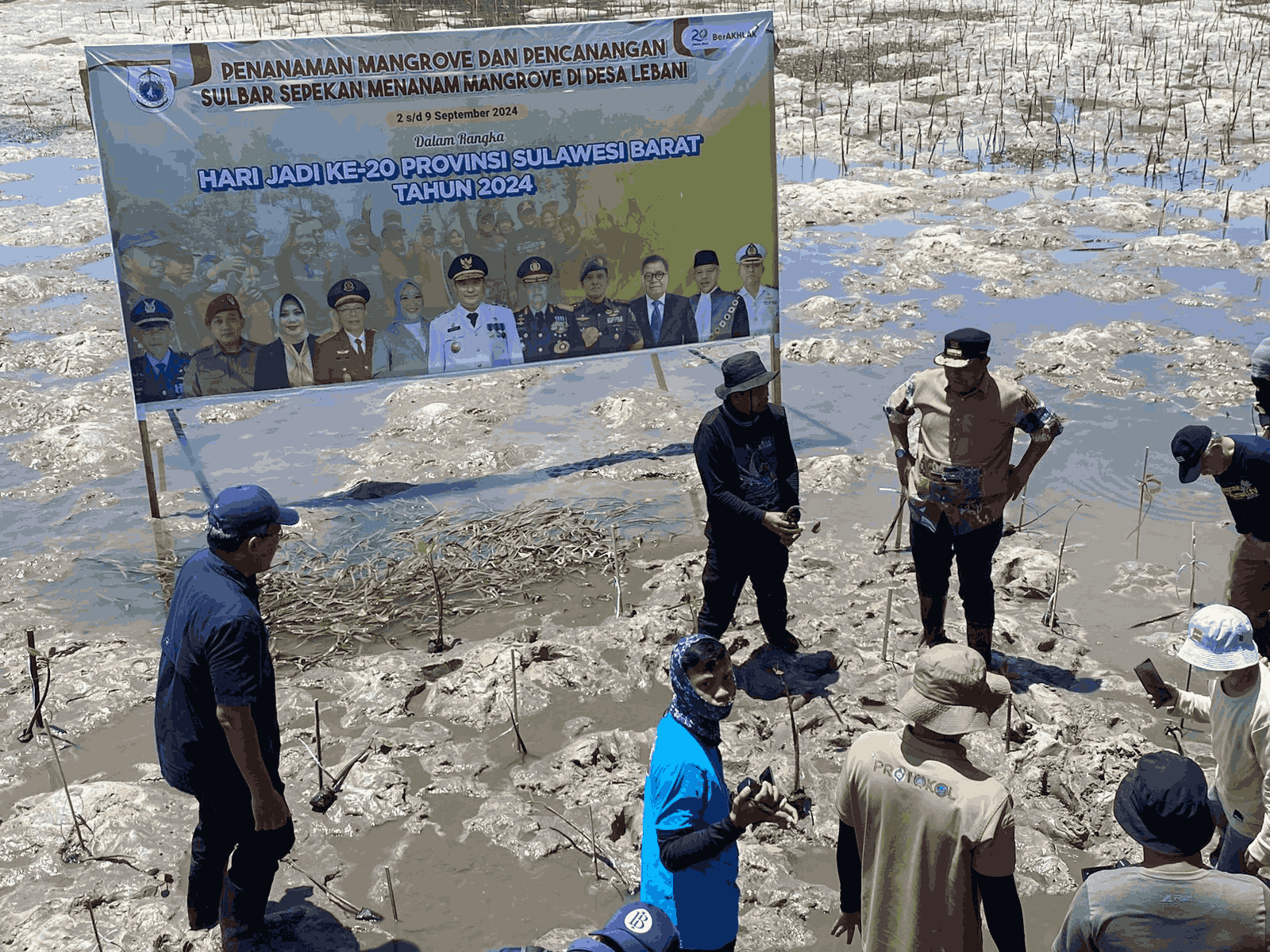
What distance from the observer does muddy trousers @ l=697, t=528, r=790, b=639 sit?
580 cm

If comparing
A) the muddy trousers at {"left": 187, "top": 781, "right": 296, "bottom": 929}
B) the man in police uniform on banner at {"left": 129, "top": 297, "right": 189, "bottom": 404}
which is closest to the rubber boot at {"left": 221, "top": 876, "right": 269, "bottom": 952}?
the muddy trousers at {"left": 187, "top": 781, "right": 296, "bottom": 929}

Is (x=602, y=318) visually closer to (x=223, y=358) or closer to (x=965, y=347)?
(x=223, y=358)

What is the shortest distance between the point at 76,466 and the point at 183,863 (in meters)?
5.21

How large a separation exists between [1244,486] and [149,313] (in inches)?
271

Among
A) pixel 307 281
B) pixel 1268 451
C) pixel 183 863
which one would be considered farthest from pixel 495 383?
pixel 1268 451

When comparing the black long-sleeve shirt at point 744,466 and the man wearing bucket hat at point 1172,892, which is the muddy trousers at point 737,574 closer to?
the black long-sleeve shirt at point 744,466

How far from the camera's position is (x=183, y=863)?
4.75 metres

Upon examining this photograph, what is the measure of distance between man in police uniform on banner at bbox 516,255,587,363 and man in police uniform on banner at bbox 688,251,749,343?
38.4 inches

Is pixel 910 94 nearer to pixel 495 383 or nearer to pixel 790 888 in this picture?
pixel 495 383

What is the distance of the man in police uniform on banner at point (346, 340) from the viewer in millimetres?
8266

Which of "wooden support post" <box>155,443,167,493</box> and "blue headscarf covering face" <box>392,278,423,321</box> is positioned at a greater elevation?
Answer: "blue headscarf covering face" <box>392,278,423,321</box>

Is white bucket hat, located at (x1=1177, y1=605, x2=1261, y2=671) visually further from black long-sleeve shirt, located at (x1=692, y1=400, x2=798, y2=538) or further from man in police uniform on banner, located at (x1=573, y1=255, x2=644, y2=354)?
man in police uniform on banner, located at (x1=573, y1=255, x2=644, y2=354)

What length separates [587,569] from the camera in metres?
7.33

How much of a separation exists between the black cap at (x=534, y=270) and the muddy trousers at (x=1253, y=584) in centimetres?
520
